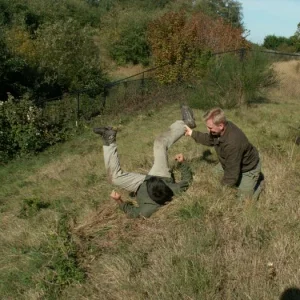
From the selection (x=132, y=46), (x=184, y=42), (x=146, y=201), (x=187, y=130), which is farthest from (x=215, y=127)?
(x=132, y=46)

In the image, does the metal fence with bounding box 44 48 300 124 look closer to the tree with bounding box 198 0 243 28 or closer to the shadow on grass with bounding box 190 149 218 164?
the shadow on grass with bounding box 190 149 218 164

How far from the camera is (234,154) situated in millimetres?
4777

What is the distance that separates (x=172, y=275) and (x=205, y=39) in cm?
1622

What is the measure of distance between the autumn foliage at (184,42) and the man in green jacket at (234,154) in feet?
37.5

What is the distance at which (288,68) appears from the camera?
57.2ft

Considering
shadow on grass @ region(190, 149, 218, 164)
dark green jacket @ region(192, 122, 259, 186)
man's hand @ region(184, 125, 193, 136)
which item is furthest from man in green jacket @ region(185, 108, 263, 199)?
shadow on grass @ region(190, 149, 218, 164)

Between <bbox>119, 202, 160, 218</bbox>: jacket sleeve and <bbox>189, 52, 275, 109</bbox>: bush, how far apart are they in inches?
296

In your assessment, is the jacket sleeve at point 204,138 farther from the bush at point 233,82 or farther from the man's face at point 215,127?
the bush at point 233,82

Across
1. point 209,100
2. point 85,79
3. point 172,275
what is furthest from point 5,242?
point 85,79

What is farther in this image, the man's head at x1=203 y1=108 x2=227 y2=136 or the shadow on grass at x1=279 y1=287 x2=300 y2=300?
the man's head at x1=203 y1=108 x2=227 y2=136

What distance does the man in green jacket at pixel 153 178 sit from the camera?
16.4 feet

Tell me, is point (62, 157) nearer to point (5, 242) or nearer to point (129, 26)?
point (5, 242)

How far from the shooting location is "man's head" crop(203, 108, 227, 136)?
15.7 ft

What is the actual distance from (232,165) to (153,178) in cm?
104
